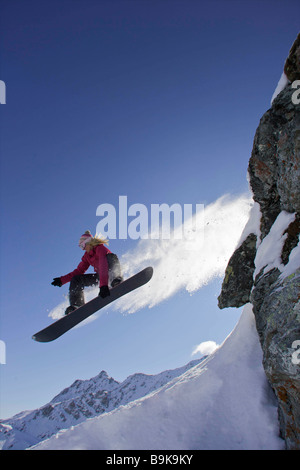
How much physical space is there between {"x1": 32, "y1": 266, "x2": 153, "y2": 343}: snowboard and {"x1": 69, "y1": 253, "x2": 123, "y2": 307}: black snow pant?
0.27 metres

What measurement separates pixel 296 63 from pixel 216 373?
754cm

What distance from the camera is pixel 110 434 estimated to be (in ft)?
17.6

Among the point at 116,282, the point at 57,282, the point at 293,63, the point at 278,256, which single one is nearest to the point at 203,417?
the point at 116,282

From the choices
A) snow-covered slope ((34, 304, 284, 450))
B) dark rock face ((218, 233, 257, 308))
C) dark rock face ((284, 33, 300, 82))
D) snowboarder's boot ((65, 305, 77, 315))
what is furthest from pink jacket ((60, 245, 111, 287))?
dark rock face ((284, 33, 300, 82))

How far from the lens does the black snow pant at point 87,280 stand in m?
7.63

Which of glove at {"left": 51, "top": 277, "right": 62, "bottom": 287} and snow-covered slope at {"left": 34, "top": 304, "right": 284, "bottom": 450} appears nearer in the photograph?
snow-covered slope at {"left": 34, "top": 304, "right": 284, "bottom": 450}

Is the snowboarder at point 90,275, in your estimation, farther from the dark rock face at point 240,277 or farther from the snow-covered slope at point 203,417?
the dark rock face at point 240,277

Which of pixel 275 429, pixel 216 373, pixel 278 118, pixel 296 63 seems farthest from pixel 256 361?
pixel 296 63

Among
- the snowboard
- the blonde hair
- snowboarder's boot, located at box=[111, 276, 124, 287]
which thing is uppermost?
the blonde hair

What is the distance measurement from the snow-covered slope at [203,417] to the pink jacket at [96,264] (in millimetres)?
3032

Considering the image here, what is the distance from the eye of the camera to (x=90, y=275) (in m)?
8.46

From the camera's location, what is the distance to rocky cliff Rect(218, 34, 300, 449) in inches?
183

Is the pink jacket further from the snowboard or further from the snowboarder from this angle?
the snowboard

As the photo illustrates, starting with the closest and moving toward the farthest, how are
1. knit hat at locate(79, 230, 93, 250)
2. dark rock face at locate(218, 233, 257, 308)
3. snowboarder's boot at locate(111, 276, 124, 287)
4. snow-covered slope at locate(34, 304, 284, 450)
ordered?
1. snow-covered slope at locate(34, 304, 284, 450)
2. snowboarder's boot at locate(111, 276, 124, 287)
3. knit hat at locate(79, 230, 93, 250)
4. dark rock face at locate(218, 233, 257, 308)
